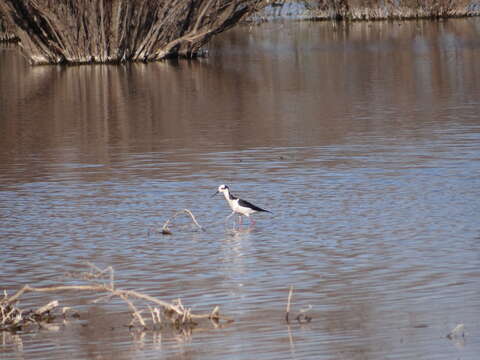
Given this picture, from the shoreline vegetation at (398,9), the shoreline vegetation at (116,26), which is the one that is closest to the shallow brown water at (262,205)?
the shoreline vegetation at (116,26)

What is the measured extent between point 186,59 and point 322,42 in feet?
21.7

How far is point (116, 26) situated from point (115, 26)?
31 millimetres

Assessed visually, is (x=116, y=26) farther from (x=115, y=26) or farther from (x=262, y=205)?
(x=262, y=205)

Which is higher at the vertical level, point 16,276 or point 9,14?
point 9,14

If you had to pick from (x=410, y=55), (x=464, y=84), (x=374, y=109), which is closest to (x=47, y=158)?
(x=374, y=109)

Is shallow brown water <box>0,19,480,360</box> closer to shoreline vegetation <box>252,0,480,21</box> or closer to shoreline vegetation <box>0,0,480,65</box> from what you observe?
shoreline vegetation <box>0,0,480,65</box>

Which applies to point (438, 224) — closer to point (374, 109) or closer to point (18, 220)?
point (18, 220)

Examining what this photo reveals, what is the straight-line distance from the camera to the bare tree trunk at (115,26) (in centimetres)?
3406

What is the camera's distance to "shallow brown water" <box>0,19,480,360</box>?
287 inches

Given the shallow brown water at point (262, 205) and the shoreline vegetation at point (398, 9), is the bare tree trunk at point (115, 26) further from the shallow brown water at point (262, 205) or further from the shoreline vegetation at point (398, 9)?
the shoreline vegetation at point (398, 9)

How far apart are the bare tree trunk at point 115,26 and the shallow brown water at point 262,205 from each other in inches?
257

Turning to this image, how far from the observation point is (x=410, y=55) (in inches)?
1361

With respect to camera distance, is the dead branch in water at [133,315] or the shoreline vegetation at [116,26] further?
the shoreline vegetation at [116,26]

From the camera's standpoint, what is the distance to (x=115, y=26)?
113 ft
